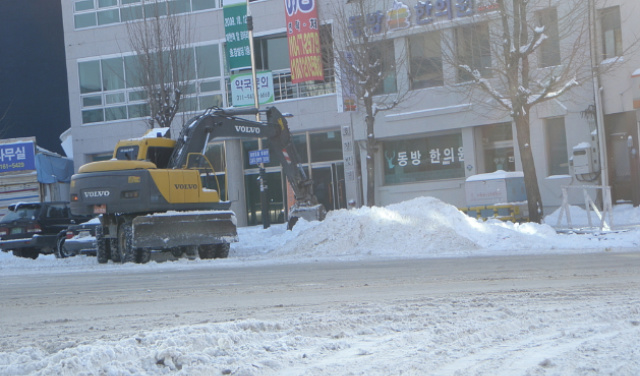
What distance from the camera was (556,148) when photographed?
26844 millimetres

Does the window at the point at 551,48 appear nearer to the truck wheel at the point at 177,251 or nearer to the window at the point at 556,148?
the window at the point at 556,148

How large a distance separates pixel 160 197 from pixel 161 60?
1260cm

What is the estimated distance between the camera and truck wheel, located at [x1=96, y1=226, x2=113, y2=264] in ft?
61.1

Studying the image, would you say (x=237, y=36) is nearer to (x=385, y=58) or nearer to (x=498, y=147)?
(x=385, y=58)

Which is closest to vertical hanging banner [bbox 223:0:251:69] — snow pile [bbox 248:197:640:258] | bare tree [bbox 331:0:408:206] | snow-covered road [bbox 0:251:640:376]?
bare tree [bbox 331:0:408:206]

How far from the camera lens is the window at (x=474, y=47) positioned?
2338cm

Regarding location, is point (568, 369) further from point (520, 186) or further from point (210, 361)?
point (520, 186)

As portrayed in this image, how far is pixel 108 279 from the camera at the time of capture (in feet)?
45.5

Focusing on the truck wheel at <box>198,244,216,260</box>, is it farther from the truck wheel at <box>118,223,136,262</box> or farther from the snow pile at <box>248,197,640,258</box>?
the truck wheel at <box>118,223,136,262</box>

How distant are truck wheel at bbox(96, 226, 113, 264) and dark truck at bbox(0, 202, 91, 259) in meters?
3.95

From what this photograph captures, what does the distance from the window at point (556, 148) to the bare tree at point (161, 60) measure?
12625 millimetres

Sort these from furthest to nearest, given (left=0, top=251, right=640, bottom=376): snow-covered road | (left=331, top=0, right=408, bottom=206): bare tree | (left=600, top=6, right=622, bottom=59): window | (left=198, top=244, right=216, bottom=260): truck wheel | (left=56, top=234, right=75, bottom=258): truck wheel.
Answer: (left=331, top=0, right=408, bottom=206): bare tree
(left=600, top=6, right=622, bottom=59): window
(left=56, top=234, right=75, bottom=258): truck wheel
(left=198, top=244, right=216, bottom=260): truck wheel
(left=0, top=251, right=640, bottom=376): snow-covered road

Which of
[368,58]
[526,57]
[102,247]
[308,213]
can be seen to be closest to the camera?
[102,247]

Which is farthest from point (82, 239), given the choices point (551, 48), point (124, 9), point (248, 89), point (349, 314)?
point (124, 9)
